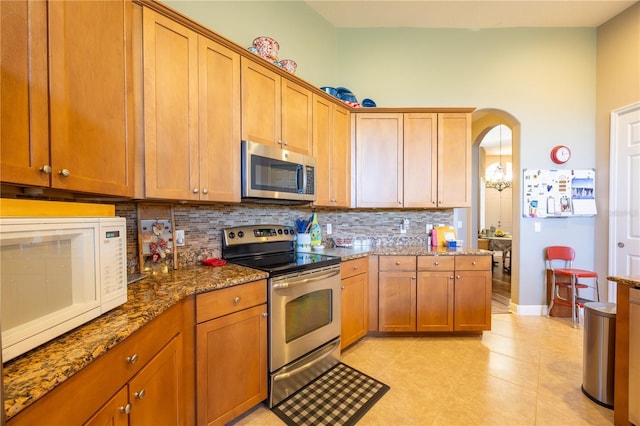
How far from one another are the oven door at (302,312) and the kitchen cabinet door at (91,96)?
105 cm

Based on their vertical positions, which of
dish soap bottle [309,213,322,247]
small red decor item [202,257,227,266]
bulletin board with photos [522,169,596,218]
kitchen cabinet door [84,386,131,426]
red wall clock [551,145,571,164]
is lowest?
kitchen cabinet door [84,386,131,426]

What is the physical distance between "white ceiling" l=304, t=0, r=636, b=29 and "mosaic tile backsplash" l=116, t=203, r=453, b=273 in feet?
7.45

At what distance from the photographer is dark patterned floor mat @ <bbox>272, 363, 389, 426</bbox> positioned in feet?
5.46

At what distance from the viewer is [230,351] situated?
1.51m

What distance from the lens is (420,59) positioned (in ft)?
11.0

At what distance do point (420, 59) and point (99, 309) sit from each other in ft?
12.7

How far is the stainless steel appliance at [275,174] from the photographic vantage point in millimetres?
1906

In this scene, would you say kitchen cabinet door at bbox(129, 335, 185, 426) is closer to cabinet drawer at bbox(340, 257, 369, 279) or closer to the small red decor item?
the small red decor item

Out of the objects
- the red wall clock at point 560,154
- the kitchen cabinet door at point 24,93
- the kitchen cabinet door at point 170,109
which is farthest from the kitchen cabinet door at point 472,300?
the kitchen cabinet door at point 24,93

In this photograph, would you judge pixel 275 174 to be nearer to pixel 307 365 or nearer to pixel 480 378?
pixel 307 365

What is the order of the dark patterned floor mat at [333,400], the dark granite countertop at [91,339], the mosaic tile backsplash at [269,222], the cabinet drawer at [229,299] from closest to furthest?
the dark granite countertop at [91,339] → the cabinet drawer at [229,299] → the dark patterned floor mat at [333,400] → the mosaic tile backsplash at [269,222]

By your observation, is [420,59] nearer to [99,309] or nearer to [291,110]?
[291,110]

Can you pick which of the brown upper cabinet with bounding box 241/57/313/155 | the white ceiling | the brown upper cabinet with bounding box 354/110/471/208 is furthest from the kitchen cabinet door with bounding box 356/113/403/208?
the white ceiling

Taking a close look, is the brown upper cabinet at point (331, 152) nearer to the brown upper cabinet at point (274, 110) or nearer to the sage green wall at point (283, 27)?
the brown upper cabinet at point (274, 110)
